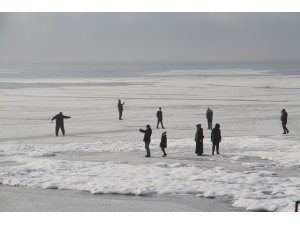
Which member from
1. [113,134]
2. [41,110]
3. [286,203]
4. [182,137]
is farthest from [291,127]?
[41,110]

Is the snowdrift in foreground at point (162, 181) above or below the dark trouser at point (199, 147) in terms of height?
below

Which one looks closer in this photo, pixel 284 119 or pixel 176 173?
pixel 176 173

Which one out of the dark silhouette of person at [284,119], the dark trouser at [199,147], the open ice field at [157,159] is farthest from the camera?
the dark silhouette of person at [284,119]

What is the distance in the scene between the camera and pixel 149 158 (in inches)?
603

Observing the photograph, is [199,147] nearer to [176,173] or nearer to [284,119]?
[176,173]

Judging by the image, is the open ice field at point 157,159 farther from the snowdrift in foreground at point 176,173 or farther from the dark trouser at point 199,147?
the dark trouser at point 199,147

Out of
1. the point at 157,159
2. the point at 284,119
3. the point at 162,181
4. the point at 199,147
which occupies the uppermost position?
the point at 284,119

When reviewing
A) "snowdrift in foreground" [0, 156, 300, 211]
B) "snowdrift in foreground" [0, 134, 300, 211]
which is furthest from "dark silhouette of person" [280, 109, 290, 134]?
"snowdrift in foreground" [0, 156, 300, 211]

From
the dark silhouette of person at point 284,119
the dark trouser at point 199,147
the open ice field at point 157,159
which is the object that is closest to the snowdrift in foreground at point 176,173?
the open ice field at point 157,159

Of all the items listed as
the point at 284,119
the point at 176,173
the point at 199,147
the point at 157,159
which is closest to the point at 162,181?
the point at 176,173

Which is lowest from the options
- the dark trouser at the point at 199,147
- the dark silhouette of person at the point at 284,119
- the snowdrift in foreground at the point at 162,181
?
the snowdrift in foreground at the point at 162,181

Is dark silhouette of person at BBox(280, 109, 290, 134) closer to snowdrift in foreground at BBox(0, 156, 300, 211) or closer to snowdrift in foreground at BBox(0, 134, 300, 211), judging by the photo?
snowdrift in foreground at BBox(0, 134, 300, 211)

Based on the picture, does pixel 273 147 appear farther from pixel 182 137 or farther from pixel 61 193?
pixel 61 193

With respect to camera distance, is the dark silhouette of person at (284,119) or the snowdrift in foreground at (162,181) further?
the dark silhouette of person at (284,119)
